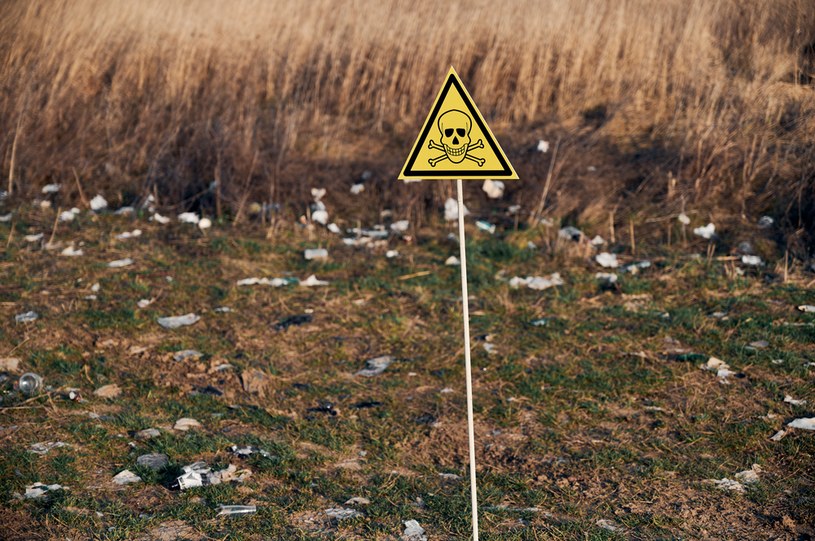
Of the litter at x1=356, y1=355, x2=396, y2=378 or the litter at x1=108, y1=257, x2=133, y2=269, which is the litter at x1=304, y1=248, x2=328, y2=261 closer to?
the litter at x1=108, y1=257, x2=133, y2=269

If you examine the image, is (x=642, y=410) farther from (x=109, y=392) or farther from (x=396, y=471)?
(x=109, y=392)

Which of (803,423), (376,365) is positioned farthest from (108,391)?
(803,423)

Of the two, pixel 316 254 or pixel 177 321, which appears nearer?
pixel 177 321

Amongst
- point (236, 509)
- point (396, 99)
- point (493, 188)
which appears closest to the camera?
point (236, 509)

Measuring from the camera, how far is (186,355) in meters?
5.20

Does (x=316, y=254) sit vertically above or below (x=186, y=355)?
above

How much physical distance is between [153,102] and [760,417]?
263 inches

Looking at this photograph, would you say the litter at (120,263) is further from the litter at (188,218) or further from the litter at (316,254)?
the litter at (316,254)

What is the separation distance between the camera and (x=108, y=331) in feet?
18.0

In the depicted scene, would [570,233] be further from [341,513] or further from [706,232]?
[341,513]

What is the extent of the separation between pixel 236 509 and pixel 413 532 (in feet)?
2.37

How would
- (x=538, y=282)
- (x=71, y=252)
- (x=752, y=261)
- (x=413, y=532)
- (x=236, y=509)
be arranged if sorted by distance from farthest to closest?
(x=71, y=252)
(x=752, y=261)
(x=538, y=282)
(x=236, y=509)
(x=413, y=532)

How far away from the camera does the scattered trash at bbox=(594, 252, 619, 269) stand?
666 cm

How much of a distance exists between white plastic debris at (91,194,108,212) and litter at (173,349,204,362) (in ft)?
10.6
